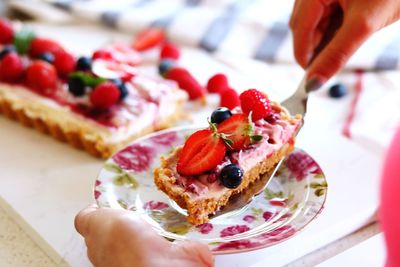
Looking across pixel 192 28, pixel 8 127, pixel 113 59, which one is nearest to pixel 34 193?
pixel 8 127

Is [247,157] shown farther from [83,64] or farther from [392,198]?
[83,64]

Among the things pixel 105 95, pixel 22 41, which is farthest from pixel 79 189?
pixel 22 41

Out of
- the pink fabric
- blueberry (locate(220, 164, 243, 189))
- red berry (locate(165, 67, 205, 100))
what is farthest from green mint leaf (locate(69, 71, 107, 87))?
the pink fabric

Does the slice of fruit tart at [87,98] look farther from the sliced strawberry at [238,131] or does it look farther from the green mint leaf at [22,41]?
the sliced strawberry at [238,131]

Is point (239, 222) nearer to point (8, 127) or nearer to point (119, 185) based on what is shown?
point (119, 185)

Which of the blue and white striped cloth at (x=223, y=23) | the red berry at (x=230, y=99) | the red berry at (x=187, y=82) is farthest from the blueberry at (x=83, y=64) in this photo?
the blue and white striped cloth at (x=223, y=23)

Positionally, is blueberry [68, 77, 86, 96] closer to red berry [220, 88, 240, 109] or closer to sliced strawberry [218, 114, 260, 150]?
red berry [220, 88, 240, 109]
